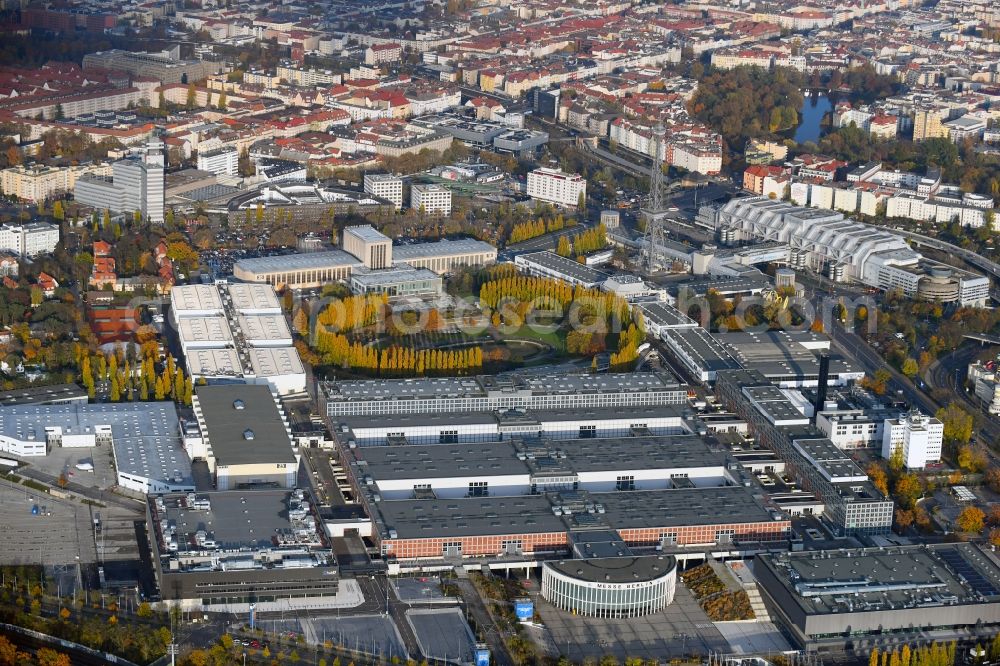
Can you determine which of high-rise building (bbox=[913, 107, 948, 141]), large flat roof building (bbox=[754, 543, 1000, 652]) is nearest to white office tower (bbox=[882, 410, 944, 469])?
large flat roof building (bbox=[754, 543, 1000, 652])

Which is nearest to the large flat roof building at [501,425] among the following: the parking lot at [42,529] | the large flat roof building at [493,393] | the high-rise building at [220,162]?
the large flat roof building at [493,393]

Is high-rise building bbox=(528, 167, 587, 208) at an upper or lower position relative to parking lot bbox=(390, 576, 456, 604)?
upper

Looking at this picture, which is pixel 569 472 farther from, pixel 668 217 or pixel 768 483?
pixel 668 217

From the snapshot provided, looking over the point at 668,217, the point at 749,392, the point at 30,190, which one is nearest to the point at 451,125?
the point at 668,217

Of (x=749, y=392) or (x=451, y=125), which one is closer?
(x=749, y=392)

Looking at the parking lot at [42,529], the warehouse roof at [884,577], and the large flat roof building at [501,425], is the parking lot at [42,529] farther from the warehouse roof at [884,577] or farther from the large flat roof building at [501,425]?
the warehouse roof at [884,577]

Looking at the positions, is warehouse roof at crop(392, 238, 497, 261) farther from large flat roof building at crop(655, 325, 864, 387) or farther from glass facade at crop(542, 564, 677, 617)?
glass facade at crop(542, 564, 677, 617)
